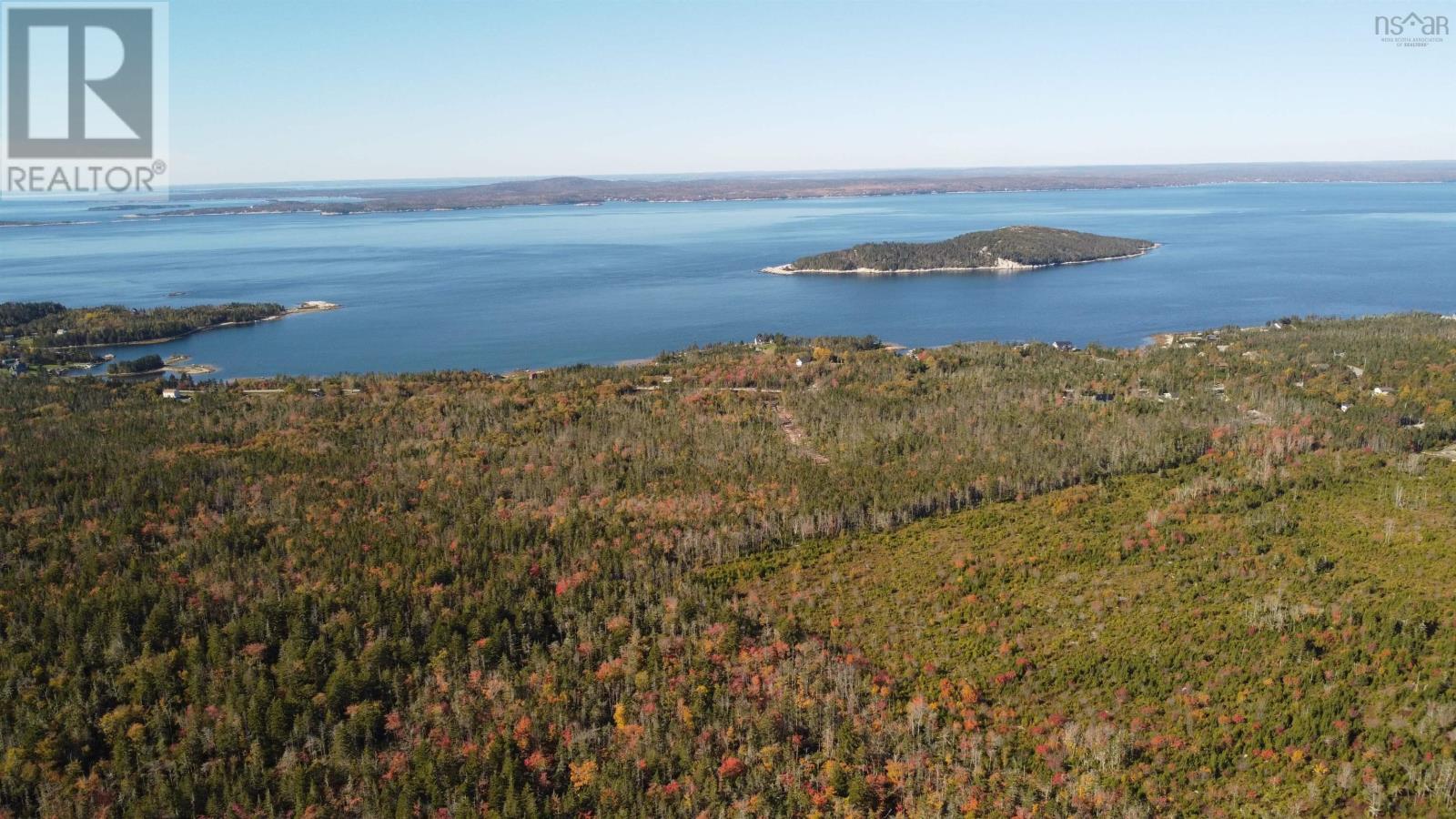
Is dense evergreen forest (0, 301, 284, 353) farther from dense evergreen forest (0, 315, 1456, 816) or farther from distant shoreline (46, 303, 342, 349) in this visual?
dense evergreen forest (0, 315, 1456, 816)

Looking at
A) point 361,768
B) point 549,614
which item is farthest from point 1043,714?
point 361,768

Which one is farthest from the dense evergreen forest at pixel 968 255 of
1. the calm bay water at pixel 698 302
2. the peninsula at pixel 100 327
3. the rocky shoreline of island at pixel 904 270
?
the peninsula at pixel 100 327

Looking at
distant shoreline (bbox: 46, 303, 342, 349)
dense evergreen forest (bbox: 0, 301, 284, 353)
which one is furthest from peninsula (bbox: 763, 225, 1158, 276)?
dense evergreen forest (bbox: 0, 301, 284, 353)

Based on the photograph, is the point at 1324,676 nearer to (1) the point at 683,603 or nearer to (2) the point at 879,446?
(1) the point at 683,603

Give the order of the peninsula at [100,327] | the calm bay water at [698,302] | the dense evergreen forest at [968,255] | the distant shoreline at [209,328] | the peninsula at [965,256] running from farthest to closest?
the dense evergreen forest at [968,255]
the peninsula at [965,256]
the distant shoreline at [209,328]
the calm bay water at [698,302]
the peninsula at [100,327]

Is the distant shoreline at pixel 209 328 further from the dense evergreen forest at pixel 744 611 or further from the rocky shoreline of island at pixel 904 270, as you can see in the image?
the rocky shoreline of island at pixel 904 270

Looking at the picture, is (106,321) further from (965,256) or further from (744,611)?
(965,256)
